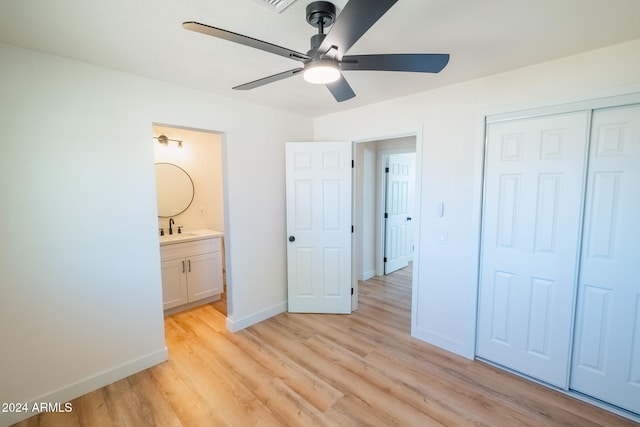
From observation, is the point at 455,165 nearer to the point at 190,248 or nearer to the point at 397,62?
the point at 397,62

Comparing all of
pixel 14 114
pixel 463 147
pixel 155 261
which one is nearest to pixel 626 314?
pixel 463 147

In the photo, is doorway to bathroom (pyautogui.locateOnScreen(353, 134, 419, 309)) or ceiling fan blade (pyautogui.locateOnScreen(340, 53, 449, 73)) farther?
doorway to bathroom (pyautogui.locateOnScreen(353, 134, 419, 309))

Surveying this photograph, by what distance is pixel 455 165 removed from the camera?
249 centimetres

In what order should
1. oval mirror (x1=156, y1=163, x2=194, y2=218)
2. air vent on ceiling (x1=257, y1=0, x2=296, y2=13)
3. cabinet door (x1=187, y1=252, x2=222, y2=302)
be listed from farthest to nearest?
oval mirror (x1=156, y1=163, x2=194, y2=218)
cabinet door (x1=187, y1=252, x2=222, y2=302)
air vent on ceiling (x1=257, y1=0, x2=296, y2=13)

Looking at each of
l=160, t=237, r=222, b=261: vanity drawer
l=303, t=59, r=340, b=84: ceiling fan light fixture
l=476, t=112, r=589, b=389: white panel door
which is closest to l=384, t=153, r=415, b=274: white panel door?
l=476, t=112, r=589, b=389: white panel door

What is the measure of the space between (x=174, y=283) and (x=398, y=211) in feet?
12.1

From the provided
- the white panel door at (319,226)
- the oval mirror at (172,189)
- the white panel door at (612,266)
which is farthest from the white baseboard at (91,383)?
the white panel door at (612,266)

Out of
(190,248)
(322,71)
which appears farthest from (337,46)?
(190,248)

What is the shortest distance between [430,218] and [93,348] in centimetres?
305

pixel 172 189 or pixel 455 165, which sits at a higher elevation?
pixel 455 165

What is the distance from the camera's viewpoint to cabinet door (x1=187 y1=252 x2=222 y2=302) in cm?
344

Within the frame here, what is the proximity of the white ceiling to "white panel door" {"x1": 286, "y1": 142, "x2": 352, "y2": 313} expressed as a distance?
1154 millimetres

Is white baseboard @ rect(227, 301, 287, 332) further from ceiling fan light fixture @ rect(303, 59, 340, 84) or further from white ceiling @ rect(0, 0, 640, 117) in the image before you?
ceiling fan light fixture @ rect(303, 59, 340, 84)

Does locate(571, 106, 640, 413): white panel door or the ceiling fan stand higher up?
the ceiling fan
